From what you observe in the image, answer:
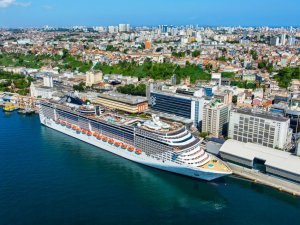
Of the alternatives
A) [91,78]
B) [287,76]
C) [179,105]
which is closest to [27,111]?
[91,78]

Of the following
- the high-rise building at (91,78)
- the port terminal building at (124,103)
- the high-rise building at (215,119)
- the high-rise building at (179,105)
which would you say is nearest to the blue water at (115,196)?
the high-rise building at (215,119)

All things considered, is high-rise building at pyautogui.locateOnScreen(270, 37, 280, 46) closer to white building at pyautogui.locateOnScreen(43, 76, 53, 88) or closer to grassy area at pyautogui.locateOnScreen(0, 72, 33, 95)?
white building at pyautogui.locateOnScreen(43, 76, 53, 88)

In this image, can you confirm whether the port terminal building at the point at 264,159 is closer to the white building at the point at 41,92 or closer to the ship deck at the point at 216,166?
the ship deck at the point at 216,166

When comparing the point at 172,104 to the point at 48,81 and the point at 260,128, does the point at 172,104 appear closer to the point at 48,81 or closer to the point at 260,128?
the point at 260,128

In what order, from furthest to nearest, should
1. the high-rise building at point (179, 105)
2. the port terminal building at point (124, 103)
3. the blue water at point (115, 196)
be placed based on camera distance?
the port terminal building at point (124, 103)
the high-rise building at point (179, 105)
the blue water at point (115, 196)

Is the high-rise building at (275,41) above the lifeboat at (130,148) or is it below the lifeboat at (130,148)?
above

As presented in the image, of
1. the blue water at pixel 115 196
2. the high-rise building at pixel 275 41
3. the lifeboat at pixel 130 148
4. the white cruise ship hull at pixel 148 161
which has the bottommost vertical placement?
the blue water at pixel 115 196

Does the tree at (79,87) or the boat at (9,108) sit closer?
the boat at (9,108)
